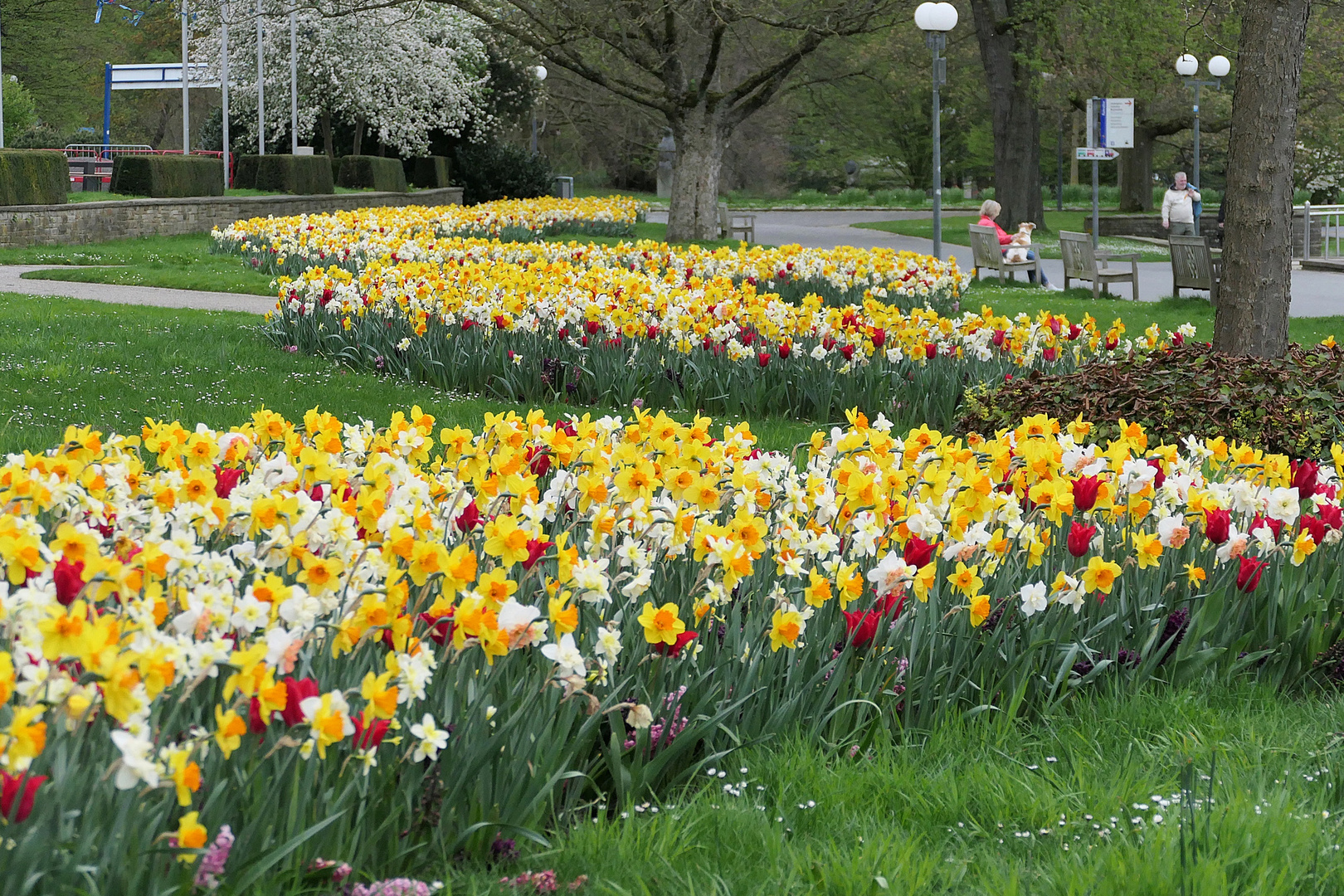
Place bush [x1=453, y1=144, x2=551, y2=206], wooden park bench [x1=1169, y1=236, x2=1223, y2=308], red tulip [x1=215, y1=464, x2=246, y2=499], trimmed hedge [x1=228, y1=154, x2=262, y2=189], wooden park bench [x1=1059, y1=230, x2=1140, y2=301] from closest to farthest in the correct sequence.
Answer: red tulip [x1=215, y1=464, x2=246, y2=499] < wooden park bench [x1=1169, y1=236, x2=1223, y2=308] < wooden park bench [x1=1059, y1=230, x2=1140, y2=301] < trimmed hedge [x1=228, y1=154, x2=262, y2=189] < bush [x1=453, y1=144, x2=551, y2=206]

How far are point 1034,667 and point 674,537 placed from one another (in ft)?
2.97

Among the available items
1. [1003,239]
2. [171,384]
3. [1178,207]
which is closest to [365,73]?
[1178,207]

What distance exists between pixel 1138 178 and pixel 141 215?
28.5m

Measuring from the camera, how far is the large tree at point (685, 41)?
20.8 meters

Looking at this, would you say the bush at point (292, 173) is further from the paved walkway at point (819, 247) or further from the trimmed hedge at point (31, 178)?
the paved walkway at point (819, 247)

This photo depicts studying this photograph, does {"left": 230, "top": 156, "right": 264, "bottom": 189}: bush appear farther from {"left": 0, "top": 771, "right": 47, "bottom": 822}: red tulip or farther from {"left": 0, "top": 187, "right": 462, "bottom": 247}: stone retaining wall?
{"left": 0, "top": 771, "right": 47, "bottom": 822}: red tulip

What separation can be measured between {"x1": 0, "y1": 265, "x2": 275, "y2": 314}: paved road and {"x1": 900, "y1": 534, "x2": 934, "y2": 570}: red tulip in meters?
10.1

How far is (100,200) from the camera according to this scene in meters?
21.6

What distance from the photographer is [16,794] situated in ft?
6.28

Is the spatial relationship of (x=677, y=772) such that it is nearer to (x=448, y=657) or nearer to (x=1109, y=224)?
(x=448, y=657)

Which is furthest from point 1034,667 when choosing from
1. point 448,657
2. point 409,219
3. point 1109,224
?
point 1109,224

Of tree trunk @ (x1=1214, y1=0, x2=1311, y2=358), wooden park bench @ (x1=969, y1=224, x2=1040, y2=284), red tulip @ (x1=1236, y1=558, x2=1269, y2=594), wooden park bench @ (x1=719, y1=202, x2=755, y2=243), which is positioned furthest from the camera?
wooden park bench @ (x1=719, y1=202, x2=755, y2=243)

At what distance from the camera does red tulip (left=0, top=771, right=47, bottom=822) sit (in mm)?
1895

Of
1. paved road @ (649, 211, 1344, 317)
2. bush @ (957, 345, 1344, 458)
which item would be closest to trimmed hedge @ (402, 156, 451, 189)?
paved road @ (649, 211, 1344, 317)
